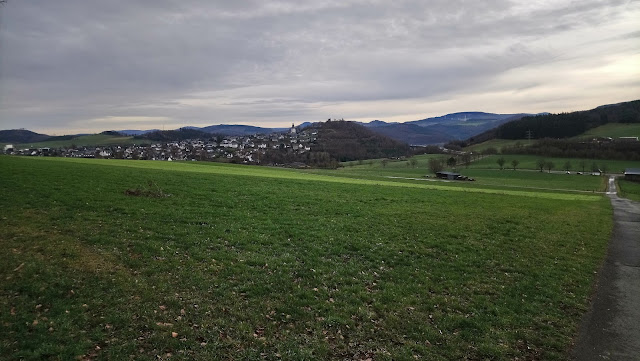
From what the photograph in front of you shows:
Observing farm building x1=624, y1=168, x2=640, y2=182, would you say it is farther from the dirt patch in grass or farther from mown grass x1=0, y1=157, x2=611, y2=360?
the dirt patch in grass

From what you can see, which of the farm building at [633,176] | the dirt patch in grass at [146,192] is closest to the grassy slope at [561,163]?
the farm building at [633,176]

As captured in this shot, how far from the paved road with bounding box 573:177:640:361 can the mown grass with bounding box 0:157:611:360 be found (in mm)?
495

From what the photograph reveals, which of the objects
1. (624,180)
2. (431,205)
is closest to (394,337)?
(431,205)

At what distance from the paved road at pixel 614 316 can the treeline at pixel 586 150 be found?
534 ft

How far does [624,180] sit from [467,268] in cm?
11905

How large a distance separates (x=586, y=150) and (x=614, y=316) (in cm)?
17699

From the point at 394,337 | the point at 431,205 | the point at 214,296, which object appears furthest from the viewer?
the point at 431,205

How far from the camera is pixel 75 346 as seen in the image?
27.4 ft

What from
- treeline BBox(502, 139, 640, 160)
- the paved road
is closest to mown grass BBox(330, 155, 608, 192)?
treeline BBox(502, 139, 640, 160)

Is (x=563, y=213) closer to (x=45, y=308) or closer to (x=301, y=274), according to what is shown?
(x=301, y=274)

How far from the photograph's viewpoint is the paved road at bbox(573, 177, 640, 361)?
9.52 meters

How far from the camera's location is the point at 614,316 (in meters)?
11.6

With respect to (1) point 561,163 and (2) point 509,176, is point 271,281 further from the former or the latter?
(1) point 561,163

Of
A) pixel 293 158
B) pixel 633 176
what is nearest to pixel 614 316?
pixel 633 176
